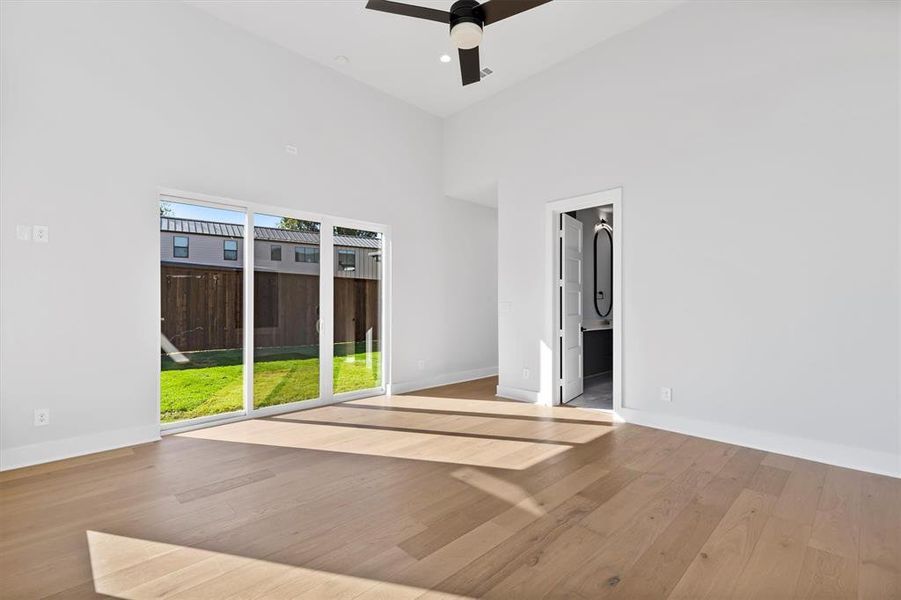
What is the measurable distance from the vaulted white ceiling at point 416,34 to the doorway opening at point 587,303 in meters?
1.71

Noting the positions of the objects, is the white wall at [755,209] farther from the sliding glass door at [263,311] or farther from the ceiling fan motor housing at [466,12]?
the sliding glass door at [263,311]

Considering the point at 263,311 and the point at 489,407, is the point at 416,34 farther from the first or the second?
the point at 489,407

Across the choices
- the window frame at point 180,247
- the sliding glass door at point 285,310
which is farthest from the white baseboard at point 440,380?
the window frame at point 180,247

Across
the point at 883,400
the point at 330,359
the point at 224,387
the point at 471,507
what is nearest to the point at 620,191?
the point at 883,400

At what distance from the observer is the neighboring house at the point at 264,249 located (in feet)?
13.7

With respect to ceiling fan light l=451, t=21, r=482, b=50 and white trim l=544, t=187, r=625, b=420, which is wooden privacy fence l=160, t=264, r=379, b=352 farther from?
ceiling fan light l=451, t=21, r=482, b=50

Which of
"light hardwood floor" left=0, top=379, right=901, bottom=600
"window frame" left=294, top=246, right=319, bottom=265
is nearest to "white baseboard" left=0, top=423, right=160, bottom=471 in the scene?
"light hardwood floor" left=0, top=379, right=901, bottom=600

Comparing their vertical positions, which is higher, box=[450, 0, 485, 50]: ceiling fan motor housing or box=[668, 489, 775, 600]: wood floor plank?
box=[450, 0, 485, 50]: ceiling fan motor housing

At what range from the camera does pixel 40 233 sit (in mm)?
3387

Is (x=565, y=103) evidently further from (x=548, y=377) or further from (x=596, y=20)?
(x=548, y=377)

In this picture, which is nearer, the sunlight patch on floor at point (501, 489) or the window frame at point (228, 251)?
the sunlight patch on floor at point (501, 489)

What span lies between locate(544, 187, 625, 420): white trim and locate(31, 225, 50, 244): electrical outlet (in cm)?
479

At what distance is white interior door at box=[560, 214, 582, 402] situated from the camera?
17.3ft

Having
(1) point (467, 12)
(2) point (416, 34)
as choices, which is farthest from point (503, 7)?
(2) point (416, 34)
